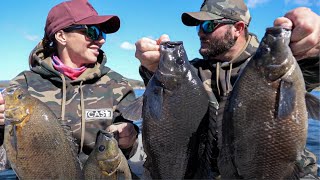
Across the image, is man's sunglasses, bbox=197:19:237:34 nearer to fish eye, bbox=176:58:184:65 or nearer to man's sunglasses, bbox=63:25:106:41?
man's sunglasses, bbox=63:25:106:41

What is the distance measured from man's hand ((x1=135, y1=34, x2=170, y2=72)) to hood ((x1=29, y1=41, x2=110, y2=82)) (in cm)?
165

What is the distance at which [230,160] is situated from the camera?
343cm

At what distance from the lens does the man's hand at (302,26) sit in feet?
11.3

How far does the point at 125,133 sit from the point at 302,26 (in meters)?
2.61

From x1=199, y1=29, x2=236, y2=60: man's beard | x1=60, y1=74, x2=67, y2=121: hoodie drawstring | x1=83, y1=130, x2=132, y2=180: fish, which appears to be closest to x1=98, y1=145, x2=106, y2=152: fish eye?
x1=83, y1=130, x2=132, y2=180: fish

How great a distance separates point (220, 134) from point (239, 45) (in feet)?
9.05

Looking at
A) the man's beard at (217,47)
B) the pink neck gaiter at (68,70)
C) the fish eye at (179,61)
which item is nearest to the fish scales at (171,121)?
the fish eye at (179,61)

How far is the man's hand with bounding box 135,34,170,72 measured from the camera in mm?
4070

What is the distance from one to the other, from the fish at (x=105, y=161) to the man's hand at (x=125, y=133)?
0.37 m

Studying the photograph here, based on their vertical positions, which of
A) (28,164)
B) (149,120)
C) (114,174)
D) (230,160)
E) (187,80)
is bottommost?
(114,174)

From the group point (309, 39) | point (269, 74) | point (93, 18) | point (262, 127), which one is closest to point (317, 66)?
point (309, 39)

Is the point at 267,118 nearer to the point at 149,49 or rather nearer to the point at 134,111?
the point at 134,111

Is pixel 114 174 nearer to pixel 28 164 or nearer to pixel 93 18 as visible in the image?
pixel 28 164

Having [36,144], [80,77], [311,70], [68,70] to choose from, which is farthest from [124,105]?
[311,70]
